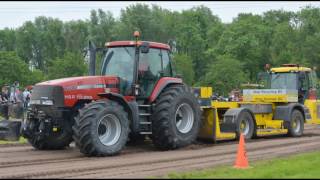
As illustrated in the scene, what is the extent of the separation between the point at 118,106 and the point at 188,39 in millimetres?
75030

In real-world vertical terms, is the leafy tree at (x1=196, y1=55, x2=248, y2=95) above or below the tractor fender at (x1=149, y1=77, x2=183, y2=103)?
above

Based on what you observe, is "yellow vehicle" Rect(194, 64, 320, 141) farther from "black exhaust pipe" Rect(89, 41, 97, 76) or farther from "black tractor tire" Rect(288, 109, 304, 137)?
"black exhaust pipe" Rect(89, 41, 97, 76)

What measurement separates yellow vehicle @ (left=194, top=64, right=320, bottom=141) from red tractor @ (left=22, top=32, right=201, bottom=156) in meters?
1.13

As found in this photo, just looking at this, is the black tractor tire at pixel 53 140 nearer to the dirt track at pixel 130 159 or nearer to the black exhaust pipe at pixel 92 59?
the dirt track at pixel 130 159

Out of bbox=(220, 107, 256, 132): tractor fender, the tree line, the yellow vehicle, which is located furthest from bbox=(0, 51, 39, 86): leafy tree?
bbox=(220, 107, 256, 132): tractor fender

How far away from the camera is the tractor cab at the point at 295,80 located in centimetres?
2245

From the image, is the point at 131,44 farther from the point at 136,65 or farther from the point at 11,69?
the point at 11,69

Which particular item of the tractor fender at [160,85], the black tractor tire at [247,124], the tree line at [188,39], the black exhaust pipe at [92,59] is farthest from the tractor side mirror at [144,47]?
the tree line at [188,39]

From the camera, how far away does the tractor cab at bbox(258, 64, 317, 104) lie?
73.7 ft

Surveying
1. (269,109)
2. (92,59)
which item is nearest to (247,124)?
(269,109)

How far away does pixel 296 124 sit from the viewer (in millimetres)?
20203

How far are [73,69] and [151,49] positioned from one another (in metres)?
51.4

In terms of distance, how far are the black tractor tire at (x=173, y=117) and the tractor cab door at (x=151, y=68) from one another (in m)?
0.38

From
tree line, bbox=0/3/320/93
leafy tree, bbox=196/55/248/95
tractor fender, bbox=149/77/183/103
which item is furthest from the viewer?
tree line, bbox=0/3/320/93
